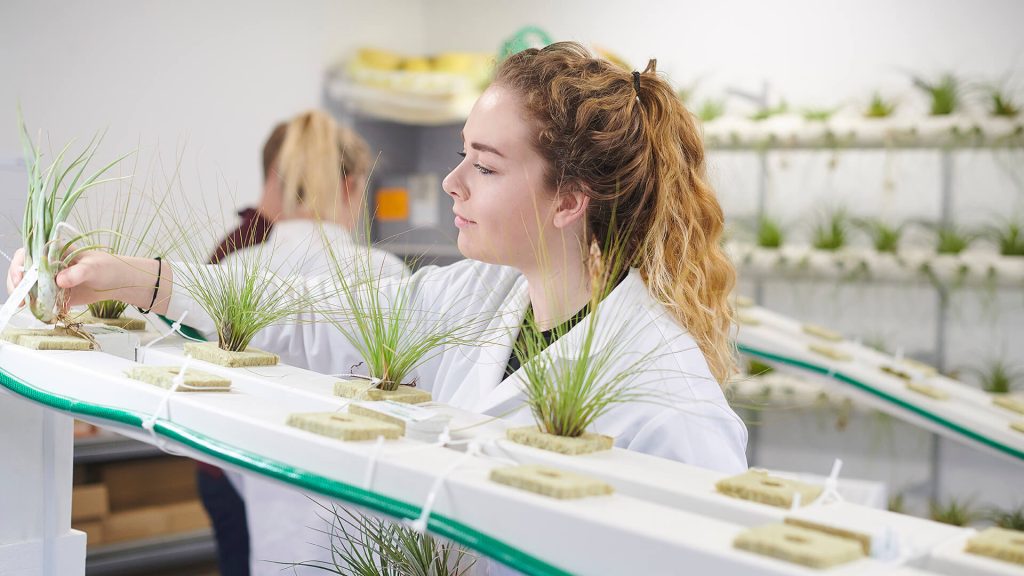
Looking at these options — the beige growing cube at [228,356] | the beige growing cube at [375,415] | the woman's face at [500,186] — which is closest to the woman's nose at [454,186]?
the woman's face at [500,186]

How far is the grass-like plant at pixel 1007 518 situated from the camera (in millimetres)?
3393

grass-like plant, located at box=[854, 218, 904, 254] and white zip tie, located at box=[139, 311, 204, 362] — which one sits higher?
grass-like plant, located at box=[854, 218, 904, 254]

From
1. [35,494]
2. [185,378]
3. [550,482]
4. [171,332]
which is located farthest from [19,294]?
[550,482]

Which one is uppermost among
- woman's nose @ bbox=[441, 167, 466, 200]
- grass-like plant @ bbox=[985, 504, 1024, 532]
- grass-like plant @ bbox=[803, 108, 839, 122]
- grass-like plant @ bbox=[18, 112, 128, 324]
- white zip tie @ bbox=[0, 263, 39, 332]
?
grass-like plant @ bbox=[803, 108, 839, 122]

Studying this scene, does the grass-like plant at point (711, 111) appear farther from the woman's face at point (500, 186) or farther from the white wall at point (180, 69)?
the woman's face at point (500, 186)

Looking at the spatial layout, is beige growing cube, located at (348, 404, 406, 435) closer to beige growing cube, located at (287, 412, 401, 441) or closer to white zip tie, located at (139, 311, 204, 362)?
beige growing cube, located at (287, 412, 401, 441)

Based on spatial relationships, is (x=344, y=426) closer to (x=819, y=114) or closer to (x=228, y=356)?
(x=228, y=356)

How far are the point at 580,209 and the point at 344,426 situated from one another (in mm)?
721

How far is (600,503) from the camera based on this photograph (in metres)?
0.90

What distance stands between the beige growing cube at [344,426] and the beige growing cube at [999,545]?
56 centimetres

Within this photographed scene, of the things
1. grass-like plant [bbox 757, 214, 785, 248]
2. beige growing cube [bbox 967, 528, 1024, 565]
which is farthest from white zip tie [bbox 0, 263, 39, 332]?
grass-like plant [bbox 757, 214, 785, 248]

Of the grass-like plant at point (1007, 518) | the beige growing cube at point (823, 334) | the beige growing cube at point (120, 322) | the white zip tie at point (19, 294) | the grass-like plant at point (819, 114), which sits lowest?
the grass-like plant at point (1007, 518)

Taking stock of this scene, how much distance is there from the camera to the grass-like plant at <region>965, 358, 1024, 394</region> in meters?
3.85

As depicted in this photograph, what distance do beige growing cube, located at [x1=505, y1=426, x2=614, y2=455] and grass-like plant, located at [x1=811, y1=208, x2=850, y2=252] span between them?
3203mm
